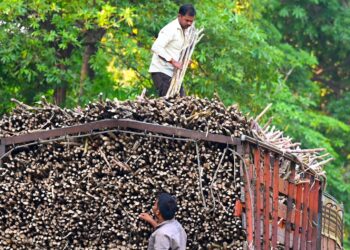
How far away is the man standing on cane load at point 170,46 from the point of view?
11406 millimetres

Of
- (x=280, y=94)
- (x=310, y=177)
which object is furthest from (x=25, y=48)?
(x=310, y=177)

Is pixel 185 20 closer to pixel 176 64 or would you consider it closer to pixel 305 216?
pixel 176 64

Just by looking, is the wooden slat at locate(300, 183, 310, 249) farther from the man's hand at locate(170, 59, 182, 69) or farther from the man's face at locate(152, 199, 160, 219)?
the man's face at locate(152, 199, 160, 219)

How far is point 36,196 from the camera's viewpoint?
950cm

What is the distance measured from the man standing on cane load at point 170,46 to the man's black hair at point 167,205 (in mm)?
2678

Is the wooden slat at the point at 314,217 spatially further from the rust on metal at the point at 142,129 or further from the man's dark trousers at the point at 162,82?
the rust on metal at the point at 142,129

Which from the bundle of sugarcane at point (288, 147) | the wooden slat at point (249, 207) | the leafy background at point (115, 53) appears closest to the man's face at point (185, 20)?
the bundle of sugarcane at point (288, 147)

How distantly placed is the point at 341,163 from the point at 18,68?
9219mm

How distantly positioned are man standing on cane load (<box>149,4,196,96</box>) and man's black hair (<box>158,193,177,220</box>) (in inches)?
105

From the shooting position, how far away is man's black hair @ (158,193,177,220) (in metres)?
8.80

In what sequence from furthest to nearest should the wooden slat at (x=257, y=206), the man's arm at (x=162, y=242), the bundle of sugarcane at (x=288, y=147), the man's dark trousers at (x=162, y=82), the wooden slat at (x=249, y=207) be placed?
the man's dark trousers at (x=162, y=82), the bundle of sugarcane at (x=288, y=147), the wooden slat at (x=257, y=206), the wooden slat at (x=249, y=207), the man's arm at (x=162, y=242)

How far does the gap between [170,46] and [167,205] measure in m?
2.97

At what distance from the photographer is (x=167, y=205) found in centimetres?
880

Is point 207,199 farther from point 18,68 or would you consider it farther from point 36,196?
point 18,68
